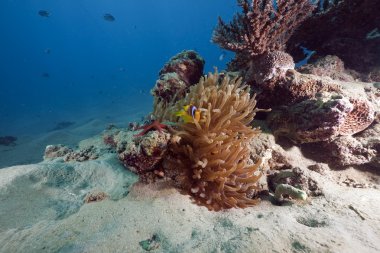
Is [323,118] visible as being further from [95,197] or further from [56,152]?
[56,152]

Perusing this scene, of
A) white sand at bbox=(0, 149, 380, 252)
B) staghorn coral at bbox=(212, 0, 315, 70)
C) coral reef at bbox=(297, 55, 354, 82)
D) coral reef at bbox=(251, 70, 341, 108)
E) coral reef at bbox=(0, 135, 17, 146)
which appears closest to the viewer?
white sand at bbox=(0, 149, 380, 252)

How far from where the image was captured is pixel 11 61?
11244 cm

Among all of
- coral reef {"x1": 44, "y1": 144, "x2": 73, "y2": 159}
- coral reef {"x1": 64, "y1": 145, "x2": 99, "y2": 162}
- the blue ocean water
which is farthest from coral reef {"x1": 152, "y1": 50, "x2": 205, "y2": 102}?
the blue ocean water

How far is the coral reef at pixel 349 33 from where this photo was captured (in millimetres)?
5609

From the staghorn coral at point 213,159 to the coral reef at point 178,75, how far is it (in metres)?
1.96

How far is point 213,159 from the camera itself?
10.2ft

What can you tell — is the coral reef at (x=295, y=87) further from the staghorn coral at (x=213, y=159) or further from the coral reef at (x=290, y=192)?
the coral reef at (x=290, y=192)

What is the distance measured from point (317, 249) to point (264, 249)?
1.45 feet

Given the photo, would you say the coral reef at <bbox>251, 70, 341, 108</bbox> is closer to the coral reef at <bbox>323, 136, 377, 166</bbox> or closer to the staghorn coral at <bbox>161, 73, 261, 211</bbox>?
the coral reef at <bbox>323, 136, 377, 166</bbox>

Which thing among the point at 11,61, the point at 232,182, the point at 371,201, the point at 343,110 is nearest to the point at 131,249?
the point at 232,182

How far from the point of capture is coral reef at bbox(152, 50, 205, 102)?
5.26 m

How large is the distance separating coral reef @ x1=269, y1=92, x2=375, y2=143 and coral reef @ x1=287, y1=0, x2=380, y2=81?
2.11m

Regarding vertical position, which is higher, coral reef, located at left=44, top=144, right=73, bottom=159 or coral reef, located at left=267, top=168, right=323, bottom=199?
coral reef, located at left=44, top=144, right=73, bottom=159

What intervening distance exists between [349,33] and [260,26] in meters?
2.96
